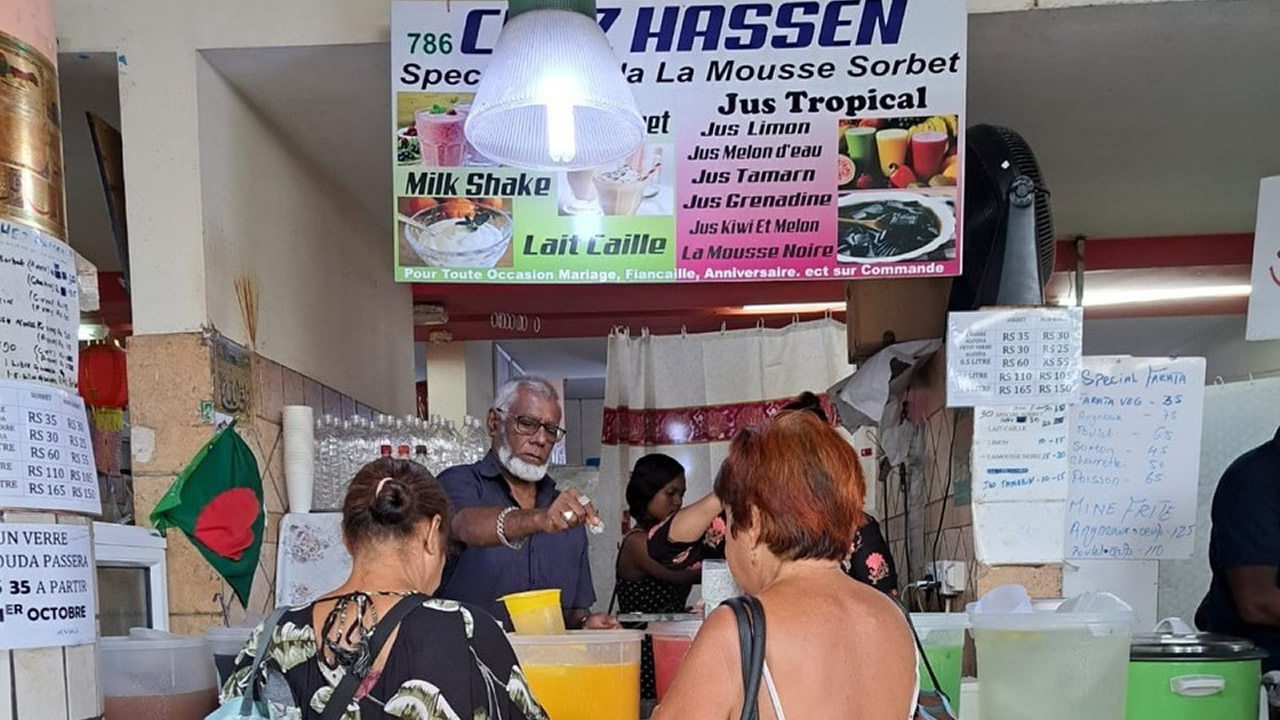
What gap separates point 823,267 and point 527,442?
3.06 feet

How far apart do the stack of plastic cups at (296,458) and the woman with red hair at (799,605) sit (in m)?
2.07

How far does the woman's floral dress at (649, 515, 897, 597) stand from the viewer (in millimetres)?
2342

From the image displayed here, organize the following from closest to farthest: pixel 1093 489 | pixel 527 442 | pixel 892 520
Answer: pixel 527 442 → pixel 1093 489 → pixel 892 520

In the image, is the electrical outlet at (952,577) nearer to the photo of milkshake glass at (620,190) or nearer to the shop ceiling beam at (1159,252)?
the photo of milkshake glass at (620,190)

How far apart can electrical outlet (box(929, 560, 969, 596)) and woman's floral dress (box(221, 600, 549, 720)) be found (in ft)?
5.64

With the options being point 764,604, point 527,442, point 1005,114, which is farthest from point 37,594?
point 1005,114

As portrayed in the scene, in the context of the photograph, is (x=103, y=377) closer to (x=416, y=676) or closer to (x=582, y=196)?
(x=582, y=196)

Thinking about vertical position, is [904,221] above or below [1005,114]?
below

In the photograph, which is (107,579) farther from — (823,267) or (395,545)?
(823,267)

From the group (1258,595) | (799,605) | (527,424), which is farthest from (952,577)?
(799,605)

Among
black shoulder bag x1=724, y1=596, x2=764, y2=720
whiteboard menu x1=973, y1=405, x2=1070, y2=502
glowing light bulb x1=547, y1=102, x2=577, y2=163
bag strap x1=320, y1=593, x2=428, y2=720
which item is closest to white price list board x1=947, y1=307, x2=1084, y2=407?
whiteboard menu x1=973, y1=405, x2=1070, y2=502

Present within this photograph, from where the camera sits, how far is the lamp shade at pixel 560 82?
6.48ft

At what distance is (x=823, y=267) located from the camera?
9.44 feet

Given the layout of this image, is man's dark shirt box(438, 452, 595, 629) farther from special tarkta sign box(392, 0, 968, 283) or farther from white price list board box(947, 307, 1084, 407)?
white price list board box(947, 307, 1084, 407)
